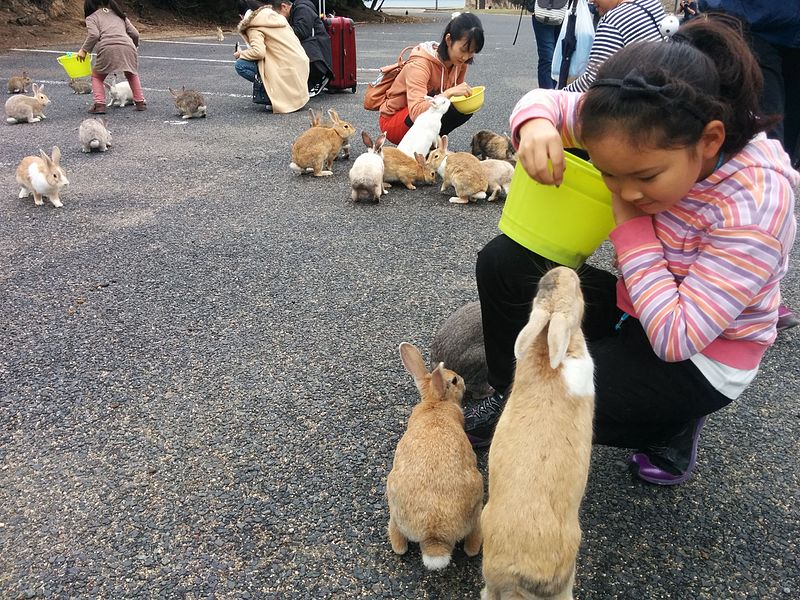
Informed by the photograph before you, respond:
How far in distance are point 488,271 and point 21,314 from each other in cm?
252

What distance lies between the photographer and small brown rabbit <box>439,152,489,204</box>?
14.7 ft

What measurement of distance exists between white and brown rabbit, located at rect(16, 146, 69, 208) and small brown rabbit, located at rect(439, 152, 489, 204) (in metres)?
2.93

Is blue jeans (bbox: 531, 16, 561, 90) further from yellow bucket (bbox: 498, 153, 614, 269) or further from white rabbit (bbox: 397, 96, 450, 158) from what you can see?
yellow bucket (bbox: 498, 153, 614, 269)

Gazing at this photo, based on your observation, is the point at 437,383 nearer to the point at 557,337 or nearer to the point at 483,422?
the point at 483,422

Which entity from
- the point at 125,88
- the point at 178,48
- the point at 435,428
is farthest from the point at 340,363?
the point at 178,48

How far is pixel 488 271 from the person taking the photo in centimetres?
189

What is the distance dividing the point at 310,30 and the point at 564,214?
23.6 ft

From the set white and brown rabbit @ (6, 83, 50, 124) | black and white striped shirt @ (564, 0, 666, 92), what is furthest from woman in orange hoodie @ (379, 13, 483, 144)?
white and brown rabbit @ (6, 83, 50, 124)

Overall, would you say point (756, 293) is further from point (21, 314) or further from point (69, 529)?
point (21, 314)

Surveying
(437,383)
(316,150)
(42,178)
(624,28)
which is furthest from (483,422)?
(42,178)

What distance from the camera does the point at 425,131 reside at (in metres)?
5.16

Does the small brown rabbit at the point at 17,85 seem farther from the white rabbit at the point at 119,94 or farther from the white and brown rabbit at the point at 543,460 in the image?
the white and brown rabbit at the point at 543,460

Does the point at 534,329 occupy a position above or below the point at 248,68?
above

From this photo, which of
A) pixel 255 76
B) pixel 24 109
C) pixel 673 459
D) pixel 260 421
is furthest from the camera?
pixel 255 76
